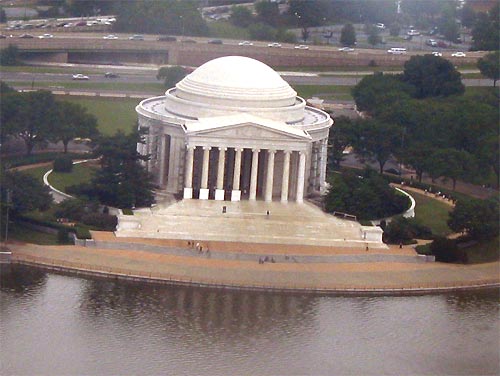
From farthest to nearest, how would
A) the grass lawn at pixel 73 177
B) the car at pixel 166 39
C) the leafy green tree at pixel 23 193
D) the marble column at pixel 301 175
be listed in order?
the car at pixel 166 39 < the grass lawn at pixel 73 177 < the marble column at pixel 301 175 < the leafy green tree at pixel 23 193

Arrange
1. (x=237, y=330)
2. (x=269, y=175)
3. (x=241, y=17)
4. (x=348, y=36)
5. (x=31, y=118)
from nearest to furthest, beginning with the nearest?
(x=237, y=330) → (x=269, y=175) → (x=31, y=118) → (x=348, y=36) → (x=241, y=17)

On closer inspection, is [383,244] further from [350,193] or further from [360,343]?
[360,343]

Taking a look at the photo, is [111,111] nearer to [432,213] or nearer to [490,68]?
[432,213]

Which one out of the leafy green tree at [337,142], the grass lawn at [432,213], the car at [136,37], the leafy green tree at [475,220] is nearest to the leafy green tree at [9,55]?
the car at [136,37]

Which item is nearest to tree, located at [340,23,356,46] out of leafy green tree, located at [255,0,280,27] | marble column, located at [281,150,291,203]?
leafy green tree, located at [255,0,280,27]

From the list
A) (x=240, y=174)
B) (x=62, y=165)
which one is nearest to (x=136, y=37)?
(x=62, y=165)

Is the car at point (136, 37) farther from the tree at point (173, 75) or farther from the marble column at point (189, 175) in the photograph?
the marble column at point (189, 175)

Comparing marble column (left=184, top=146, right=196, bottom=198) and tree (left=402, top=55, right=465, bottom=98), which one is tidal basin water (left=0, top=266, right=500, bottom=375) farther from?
tree (left=402, top=55, right=465, bottom=98)

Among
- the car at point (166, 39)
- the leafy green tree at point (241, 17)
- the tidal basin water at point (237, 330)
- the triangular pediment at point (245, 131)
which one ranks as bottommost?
the tidal basin water at point (237, 330)
